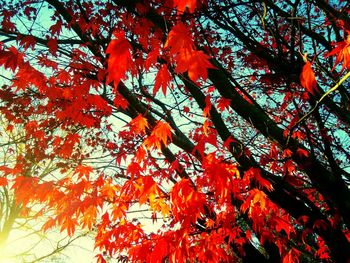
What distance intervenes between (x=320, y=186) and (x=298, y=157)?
499 millimetres

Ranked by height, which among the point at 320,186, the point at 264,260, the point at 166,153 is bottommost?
the point at 264,260

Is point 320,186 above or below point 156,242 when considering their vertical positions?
below

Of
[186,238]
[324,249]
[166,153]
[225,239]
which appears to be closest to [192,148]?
[166,153]

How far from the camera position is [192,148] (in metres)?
4.26

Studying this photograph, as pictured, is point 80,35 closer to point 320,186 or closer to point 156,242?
point 156,242

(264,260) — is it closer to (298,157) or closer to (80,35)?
(298,157)

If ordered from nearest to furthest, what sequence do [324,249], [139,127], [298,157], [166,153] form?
[298,157], [139,127], [166,153], [324,249]

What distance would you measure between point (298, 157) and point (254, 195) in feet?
2.54

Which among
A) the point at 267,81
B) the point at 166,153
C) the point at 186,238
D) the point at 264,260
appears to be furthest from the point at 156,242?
the point at 267,81

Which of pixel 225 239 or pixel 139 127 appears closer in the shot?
pixel 139 127

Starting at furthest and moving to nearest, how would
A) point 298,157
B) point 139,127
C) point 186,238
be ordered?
point 139,127 → point 186,238 → point 298,157

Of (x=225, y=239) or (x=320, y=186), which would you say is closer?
(x=320, y=186)

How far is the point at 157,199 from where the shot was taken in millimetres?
4359

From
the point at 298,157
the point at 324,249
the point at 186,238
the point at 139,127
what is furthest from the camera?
the point at 324,249
